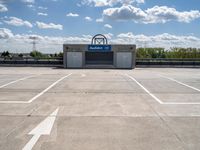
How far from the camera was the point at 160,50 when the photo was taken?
106 metres

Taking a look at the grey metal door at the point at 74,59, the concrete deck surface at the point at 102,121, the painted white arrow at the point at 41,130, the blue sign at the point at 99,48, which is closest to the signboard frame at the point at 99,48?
the blue sign at the point at 99,48

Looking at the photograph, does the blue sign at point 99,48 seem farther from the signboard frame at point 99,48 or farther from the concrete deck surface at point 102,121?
the concrete deck surface at point 102,121

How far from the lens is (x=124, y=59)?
33594 mm

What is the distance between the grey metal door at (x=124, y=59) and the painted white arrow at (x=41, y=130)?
2739cm

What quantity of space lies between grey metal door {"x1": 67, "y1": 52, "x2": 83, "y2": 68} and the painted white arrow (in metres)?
26.9

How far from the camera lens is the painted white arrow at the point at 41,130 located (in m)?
4.64

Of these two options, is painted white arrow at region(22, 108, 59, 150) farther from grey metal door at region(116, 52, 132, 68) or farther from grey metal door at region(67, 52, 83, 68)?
grey metal door at region(116, 52, 132, 68)

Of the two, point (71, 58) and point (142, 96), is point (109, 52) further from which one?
point (142, 96)

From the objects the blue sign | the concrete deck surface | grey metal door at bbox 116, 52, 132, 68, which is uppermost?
the blue sign

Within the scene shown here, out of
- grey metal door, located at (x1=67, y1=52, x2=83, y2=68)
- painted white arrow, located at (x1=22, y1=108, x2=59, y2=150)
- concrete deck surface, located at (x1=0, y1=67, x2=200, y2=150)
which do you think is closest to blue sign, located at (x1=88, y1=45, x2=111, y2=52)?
grey metal door, located at (x1=67, y1=52, x2=83, y2=68)

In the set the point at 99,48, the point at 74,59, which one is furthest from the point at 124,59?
the point at 74,59

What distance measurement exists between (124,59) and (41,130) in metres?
28.8

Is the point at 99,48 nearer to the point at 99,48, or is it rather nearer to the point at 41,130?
the point at 99,48

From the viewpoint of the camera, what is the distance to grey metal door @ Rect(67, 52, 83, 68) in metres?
33.5
